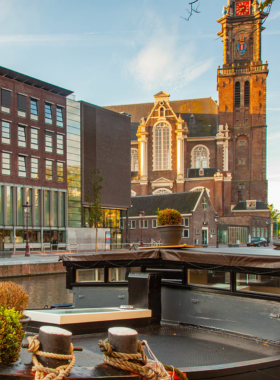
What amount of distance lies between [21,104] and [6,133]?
4036 millimetres

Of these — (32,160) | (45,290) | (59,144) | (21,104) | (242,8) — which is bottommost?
(45,290)

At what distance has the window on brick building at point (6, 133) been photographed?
44.0 meters

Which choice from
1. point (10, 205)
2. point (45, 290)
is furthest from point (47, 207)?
point (45, 290)

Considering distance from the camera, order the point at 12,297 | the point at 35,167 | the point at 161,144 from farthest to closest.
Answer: the point at 161,144
the point at 35,167
the point at 12,297

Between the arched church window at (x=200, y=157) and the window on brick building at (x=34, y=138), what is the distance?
45.8 m

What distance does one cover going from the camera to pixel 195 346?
647 cm

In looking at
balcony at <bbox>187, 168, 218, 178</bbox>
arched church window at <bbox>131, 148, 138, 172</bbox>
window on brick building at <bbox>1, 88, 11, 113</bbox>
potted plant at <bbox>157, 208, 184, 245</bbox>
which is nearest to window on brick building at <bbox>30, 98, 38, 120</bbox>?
window on brick building at <bbox>1, 88, 11, 113</bbox>

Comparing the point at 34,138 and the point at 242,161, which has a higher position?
the point at 242,161

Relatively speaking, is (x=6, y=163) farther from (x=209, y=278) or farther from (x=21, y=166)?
(x=209, y=278)

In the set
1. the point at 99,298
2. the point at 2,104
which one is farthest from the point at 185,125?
the point at 99,298

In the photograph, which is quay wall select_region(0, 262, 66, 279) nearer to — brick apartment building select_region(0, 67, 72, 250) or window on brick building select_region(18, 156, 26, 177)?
brick apartment building select_region(0, 67, 72, 250)

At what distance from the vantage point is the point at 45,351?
350 centimetres

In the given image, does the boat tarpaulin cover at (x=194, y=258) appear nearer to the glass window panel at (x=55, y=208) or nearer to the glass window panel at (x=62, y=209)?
the glass window panel at (x=55, y=208)

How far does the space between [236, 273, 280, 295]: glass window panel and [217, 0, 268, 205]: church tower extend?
266 feet
